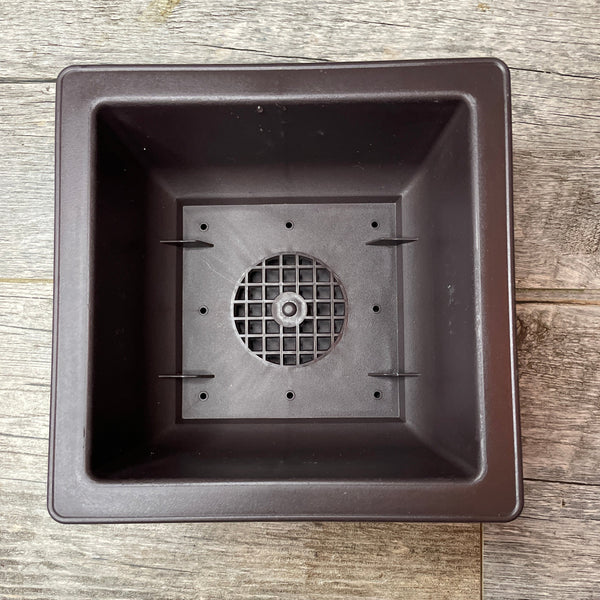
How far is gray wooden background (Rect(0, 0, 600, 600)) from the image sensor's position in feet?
2.23

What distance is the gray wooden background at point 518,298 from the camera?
679 mm

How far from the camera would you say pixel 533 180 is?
69 cm

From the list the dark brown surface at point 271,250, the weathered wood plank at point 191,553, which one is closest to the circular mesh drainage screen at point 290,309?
the dark brown surface at point 271,250

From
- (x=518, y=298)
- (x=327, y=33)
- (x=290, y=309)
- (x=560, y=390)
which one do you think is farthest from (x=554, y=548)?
(x=327, y=33)

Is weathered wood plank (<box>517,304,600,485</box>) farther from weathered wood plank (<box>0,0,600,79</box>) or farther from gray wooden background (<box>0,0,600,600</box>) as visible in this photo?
weathered wood plank (<box>0,0,600,79</box>)

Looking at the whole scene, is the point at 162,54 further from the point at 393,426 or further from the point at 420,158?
the point at 393,426

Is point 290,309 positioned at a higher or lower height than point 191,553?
higher

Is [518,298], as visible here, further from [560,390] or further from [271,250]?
[271,250]

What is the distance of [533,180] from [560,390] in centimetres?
25

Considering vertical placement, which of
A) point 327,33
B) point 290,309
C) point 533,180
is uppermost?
point 327,33

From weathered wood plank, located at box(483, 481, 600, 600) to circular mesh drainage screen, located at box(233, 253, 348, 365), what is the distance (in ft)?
1.03

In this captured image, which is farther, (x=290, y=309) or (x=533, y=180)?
(x=533, y=180)

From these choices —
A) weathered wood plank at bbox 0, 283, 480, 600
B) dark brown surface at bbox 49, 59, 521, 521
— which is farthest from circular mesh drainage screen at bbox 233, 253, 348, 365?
weathered wood plank at bbox 0, 283, 480, 600

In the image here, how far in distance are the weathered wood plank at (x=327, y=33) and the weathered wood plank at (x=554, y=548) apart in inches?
20.0
